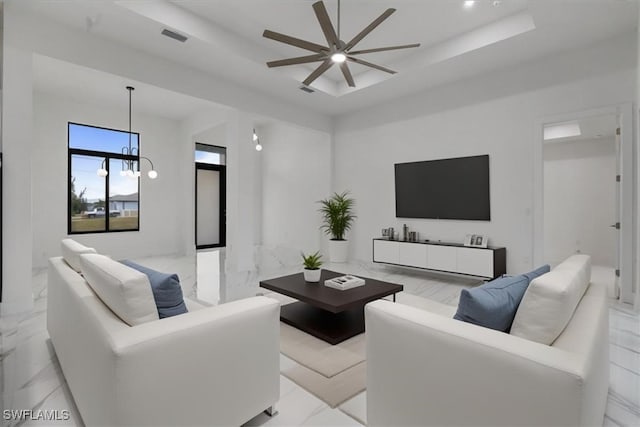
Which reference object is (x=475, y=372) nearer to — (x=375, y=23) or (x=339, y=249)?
(x=375, y=23)

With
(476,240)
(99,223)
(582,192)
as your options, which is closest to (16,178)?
(99,223)

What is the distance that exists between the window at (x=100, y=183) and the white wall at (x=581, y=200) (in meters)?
8.84

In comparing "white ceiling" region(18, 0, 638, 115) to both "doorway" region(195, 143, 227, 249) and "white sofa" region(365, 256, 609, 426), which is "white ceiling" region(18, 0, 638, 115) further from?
"doorway" region(195, 143, 227, 249)

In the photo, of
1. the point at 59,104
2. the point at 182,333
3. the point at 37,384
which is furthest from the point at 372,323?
the point at 59,104

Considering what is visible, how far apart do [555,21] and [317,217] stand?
5208mm

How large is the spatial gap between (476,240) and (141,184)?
273 inches

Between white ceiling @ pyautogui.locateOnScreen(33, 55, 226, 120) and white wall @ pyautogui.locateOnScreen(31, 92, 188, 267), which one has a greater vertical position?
white ceiling @ pyautogui.locateOnScreen(33, 55, 226, 120)

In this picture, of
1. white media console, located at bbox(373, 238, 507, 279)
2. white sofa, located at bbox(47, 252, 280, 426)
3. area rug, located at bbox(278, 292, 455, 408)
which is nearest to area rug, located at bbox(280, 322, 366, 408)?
area rug, located at bbox(278, 292, 455, 408)

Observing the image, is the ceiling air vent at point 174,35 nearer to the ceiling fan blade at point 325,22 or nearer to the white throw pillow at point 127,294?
the ceiling fan blade at point 325,22

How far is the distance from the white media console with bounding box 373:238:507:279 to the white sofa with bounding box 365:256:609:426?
309cm

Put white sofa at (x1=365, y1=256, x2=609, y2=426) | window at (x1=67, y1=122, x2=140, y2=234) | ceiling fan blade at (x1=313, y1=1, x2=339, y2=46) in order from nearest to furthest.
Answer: white sofa at (x1=365, y1=256, x2=609, y2=426)
ceiling fan blade at (x1=313, y1=1, x2=339, y2=46)
window at (x1=67, y1=122, x2=140, y2=234)

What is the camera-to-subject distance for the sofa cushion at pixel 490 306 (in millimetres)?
1415

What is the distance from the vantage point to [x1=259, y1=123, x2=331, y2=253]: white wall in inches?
292

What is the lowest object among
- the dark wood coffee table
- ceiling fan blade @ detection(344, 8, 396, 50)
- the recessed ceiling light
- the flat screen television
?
the dark wood coffee table
